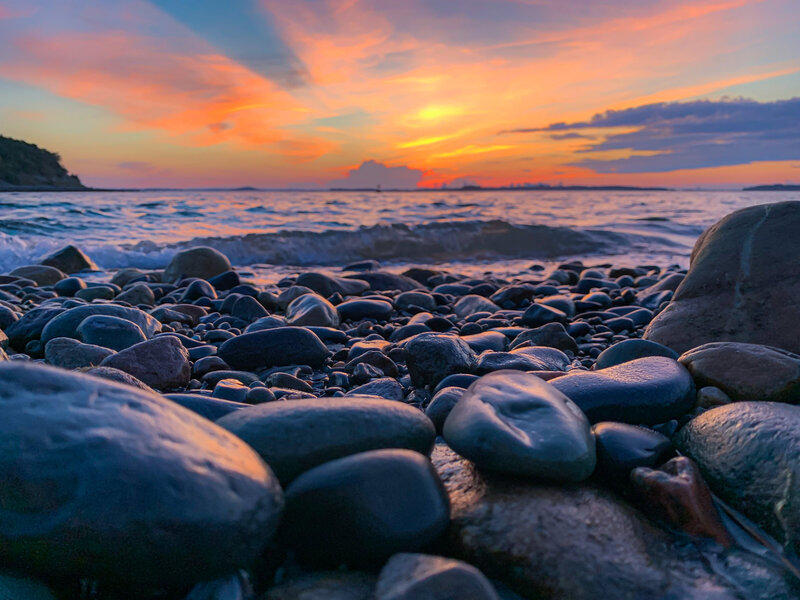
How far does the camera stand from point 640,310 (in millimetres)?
4043

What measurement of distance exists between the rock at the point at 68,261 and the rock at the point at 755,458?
28.3 ft

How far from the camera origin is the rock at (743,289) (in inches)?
103

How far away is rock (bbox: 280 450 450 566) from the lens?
45.2 inches

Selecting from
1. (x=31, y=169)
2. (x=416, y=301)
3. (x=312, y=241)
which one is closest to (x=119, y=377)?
(x=416, y=301)

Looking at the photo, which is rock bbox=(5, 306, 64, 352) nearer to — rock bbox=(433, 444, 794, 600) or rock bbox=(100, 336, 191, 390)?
rock bbox=(100, 336, 191, 390)

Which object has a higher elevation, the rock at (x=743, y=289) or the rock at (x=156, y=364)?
the rock at (x=743, y=289)

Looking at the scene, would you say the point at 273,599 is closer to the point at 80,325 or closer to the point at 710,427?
the point at 710,427

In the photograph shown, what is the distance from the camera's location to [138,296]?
4.98m

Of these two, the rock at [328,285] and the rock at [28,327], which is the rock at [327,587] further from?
the rock at [328,285]

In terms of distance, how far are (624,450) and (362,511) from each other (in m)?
0.80

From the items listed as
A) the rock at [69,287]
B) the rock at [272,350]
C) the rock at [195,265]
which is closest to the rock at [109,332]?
the rock at [272,350]

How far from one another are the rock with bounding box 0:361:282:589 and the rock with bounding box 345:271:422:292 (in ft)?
16.9

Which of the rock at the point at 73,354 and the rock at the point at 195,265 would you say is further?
the rock at the point at 195,265

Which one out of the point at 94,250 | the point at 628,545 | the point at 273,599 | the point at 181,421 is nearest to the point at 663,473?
the point at 628,545
